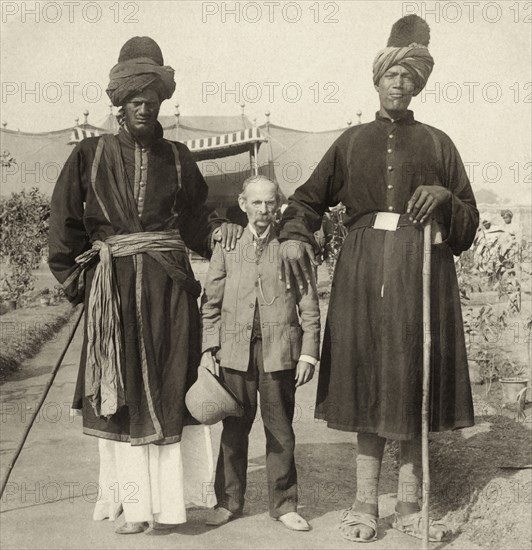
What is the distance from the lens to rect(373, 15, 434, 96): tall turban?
362 cm

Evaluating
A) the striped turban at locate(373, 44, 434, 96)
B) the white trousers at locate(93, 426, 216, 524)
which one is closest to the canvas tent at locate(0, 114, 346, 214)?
the white trousers at locate(93, 426, 216, 524)

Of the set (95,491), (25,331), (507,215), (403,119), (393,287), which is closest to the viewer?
(393,287)

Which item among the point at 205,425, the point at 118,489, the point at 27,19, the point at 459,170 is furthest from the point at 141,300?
the point at 27,19

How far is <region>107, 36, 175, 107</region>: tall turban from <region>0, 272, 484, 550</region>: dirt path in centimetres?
202

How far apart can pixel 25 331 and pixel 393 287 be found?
6.13 meters

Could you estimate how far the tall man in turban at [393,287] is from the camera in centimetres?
365

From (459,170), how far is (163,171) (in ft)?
4.67

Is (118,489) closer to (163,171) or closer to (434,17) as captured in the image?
(163,171)

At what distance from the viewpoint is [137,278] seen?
374 cm

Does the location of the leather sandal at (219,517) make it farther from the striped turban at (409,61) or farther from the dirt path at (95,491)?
the striped turban at (409,61)

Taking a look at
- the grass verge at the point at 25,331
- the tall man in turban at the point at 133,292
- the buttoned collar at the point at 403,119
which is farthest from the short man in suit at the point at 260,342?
the grass verge at the point at 25,331

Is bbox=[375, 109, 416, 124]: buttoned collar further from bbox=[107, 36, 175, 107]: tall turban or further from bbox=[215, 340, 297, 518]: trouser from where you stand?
bbox=[215, 340, 297, 518]: trouser

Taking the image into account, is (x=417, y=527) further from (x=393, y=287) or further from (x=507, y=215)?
Answer: (x=507, y=215)

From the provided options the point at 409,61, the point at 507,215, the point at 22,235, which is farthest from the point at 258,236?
the point at 22,235
